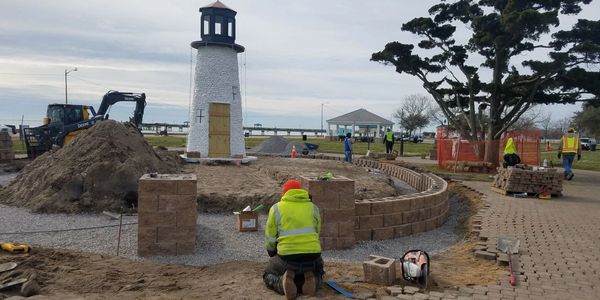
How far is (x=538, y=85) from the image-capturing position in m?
18.8

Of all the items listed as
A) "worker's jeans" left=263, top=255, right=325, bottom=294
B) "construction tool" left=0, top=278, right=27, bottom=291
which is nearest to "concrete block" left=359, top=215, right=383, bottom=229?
"worker's jeans" left=263, top=255, right=325, bottom=294

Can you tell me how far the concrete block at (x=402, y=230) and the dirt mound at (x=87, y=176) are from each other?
553 centimetres

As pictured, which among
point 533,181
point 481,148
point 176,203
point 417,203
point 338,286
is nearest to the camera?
point 338,286

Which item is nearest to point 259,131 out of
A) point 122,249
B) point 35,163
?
point 35,163

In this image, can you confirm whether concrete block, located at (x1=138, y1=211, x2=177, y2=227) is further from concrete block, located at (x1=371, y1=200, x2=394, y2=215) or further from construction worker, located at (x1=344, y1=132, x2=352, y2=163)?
construction worker, located at (x1=344, y1=132, x2=352, y2=163)

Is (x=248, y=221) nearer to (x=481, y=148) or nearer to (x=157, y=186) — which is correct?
(x=157, y=186)

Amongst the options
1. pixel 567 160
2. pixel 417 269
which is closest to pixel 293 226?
pixel 417 269

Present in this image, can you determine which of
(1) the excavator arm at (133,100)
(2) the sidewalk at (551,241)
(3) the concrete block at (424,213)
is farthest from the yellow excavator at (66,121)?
(2) the sidewalk at (551,241)

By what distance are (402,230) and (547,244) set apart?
2331 mm

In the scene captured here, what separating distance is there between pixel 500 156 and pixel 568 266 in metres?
15.0

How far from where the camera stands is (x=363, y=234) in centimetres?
763

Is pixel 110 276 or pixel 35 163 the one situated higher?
pixel 35 163

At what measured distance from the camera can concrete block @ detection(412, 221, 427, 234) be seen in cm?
846

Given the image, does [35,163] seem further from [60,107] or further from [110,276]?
[60,107]
